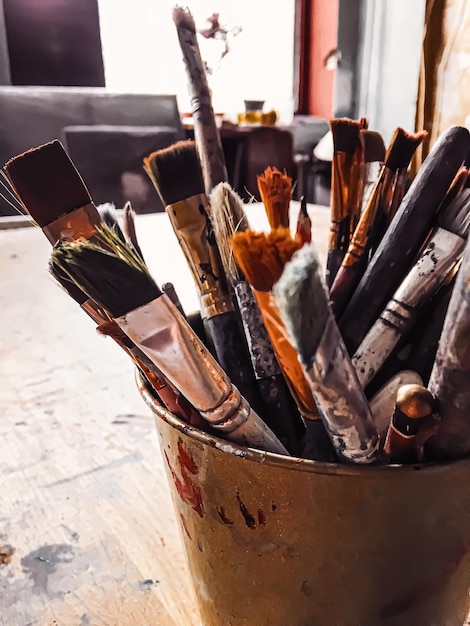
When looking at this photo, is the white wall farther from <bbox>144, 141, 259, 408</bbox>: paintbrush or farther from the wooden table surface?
<bbox>144, 141, 259, 408</bbox>: paintbrush

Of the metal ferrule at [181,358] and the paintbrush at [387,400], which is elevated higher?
the metal ferrule at [181,358]

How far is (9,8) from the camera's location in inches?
105

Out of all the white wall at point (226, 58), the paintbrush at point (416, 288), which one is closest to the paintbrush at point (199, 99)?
the paintbrush at point (416, 288)

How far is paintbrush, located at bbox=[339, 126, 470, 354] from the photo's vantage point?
0.21 metres

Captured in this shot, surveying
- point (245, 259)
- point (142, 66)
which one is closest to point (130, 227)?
point (245, 259)

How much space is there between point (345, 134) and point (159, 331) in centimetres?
13

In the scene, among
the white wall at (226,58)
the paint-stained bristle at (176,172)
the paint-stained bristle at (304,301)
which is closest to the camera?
the paint-stained bristle at (304,301)

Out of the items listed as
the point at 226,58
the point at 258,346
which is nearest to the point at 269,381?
the point at 258,346

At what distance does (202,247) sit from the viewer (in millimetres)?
248

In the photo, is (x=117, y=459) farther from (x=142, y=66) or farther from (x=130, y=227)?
(x=142, y=66)

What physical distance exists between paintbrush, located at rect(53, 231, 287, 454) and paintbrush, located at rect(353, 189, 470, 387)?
5 centimetres

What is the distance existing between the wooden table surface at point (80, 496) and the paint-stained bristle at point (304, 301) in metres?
0.19

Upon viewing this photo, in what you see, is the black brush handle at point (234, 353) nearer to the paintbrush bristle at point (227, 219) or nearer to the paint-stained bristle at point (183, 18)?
the paintbrush bristle at point (227, 219)

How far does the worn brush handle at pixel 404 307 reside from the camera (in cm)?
20
